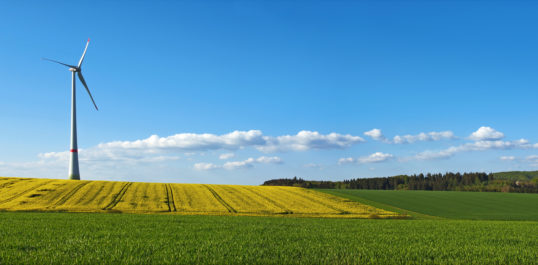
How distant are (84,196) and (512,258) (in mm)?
48470

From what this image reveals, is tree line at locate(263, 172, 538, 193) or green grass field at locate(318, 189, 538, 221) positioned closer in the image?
green grass field at locate(318, 189, 538, 221)

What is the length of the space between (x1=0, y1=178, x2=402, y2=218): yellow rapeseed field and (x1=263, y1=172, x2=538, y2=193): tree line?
54830 mm

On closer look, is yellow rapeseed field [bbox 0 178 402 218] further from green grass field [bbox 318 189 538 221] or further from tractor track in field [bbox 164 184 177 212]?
green grass field [bbox 318 189 538 221]

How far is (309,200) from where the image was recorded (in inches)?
2122

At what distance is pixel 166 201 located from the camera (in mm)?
47062

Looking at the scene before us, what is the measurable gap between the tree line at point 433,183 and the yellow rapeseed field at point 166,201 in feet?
180

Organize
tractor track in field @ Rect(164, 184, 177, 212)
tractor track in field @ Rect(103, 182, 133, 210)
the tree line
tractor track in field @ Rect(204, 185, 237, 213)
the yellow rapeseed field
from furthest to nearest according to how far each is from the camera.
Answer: the tree line → tractor track in field @ Rect(103, 182, 133, 210) → tractor track in field @ Rect(204, 185, 237, 213) → tractor track in field @ Rect(164, 184, 177, 212) → the yellow rapeseed field

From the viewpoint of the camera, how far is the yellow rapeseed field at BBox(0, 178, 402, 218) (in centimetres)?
4128

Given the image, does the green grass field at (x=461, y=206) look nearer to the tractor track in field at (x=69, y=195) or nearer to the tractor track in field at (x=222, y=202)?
the tractor track in field at (x=222, y=202)

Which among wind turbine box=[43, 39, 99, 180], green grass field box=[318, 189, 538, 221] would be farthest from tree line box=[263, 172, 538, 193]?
wind turbine box=[43, 39, 99, 180]

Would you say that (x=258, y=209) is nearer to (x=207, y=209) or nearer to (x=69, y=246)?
(x=207, y=209)

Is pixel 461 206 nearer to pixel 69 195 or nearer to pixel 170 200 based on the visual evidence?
pixel 170 200

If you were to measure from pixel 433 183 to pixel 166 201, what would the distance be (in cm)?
12563

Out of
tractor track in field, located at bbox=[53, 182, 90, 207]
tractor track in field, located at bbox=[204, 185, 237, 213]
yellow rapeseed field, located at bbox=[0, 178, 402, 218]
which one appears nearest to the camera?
yellow rapeseed field, located at bbox=[0, 178, 402, 218]
